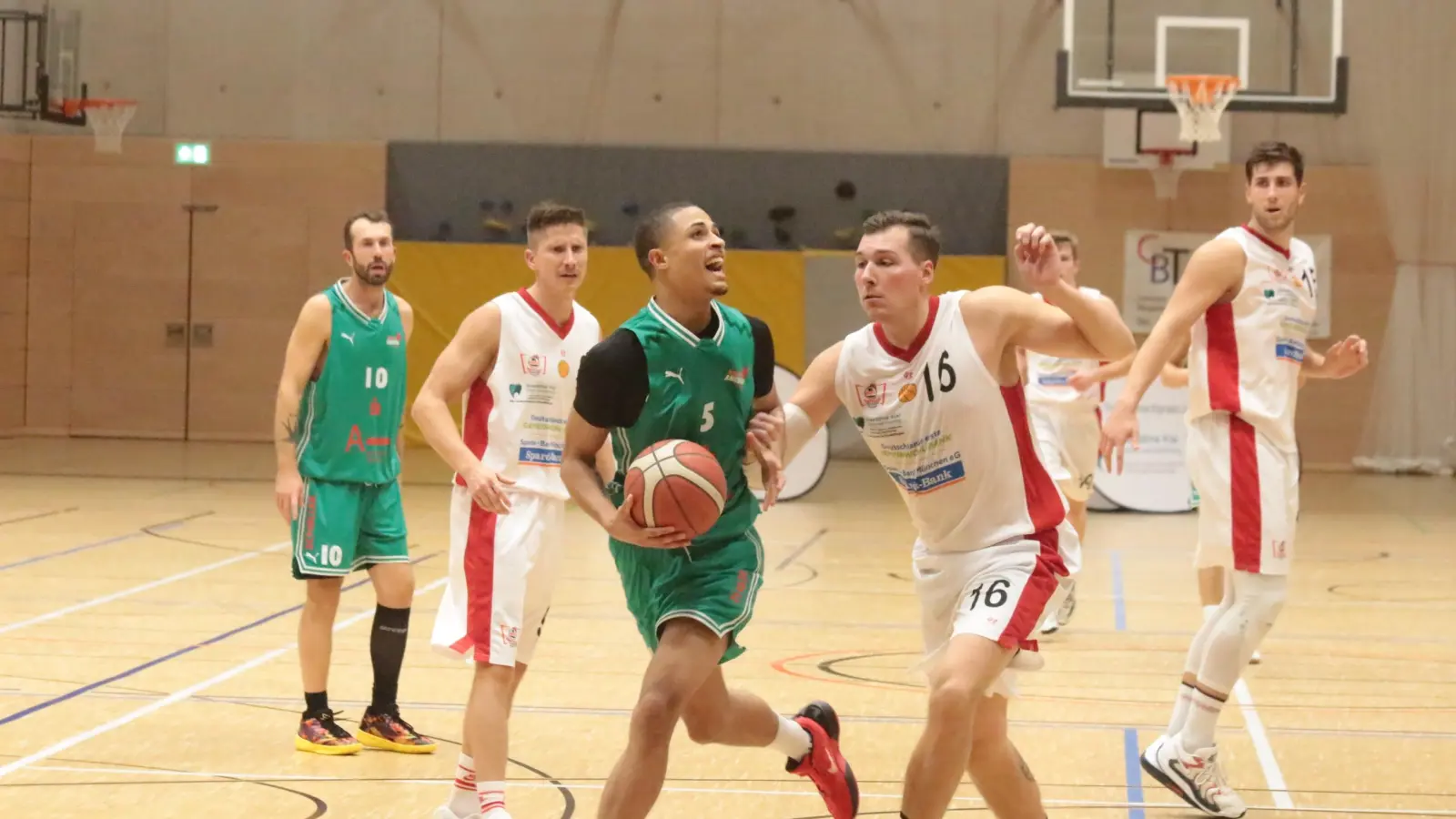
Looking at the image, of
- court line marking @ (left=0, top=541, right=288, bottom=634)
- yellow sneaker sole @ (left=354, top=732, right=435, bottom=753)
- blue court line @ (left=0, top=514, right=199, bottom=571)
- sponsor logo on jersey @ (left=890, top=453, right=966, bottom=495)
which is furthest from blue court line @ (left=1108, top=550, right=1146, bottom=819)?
blue court line @ (left=0, top=514, right=199, bottom=571)

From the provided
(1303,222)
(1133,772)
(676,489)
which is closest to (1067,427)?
(1133,772)

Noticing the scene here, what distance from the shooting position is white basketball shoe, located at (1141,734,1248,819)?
16.3ft

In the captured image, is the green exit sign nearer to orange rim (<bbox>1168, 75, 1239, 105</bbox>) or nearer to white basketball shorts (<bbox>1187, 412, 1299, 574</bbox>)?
orange rim (<bbox>1168, 75, 1239, 105</bbox>)

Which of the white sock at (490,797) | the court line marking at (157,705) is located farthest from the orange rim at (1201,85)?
the white sock at (490,797)

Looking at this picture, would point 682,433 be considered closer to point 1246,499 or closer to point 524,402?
point 524,402

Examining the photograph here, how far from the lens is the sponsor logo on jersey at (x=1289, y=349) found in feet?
17.6

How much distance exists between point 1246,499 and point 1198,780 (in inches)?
36.0

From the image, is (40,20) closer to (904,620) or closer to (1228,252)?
(904,620)

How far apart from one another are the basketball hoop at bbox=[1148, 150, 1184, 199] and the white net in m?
12.5

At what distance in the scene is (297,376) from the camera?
601 cm

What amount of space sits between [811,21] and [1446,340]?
8.26 m

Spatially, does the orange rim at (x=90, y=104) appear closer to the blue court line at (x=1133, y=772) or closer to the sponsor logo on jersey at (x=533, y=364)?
the sponsor logo on jersey at (x=533, y=364)

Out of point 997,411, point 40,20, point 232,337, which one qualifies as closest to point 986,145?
point 232,337

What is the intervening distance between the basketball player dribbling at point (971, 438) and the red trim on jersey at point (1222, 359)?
1.20 meters
